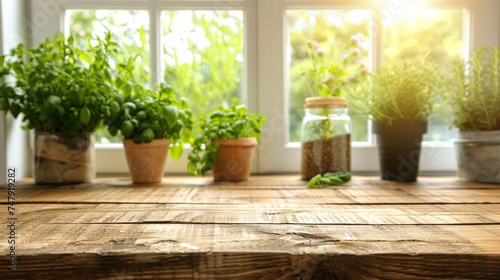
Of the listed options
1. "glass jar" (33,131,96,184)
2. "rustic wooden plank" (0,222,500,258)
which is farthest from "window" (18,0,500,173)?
"rustic wooden plank" (0,222,500,258)

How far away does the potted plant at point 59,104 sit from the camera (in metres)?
1.08

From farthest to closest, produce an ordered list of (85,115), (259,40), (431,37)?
(431,37) → (259,40) → (85,115)

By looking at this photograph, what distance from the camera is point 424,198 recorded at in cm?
91

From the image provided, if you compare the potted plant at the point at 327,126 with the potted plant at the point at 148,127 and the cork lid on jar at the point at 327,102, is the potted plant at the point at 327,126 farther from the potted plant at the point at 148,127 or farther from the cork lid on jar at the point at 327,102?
the potted plant at the point at 148,127

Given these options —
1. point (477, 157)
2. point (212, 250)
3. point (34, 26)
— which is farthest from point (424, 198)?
point (34, 26)

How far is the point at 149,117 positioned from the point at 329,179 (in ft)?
1.75

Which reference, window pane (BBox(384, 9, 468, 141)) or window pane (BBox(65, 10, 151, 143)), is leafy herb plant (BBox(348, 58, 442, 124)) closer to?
window pane (BBox(384, 9, 468, 141))

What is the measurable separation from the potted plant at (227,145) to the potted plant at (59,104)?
27 cm

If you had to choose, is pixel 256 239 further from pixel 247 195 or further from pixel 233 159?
pixel 233 159

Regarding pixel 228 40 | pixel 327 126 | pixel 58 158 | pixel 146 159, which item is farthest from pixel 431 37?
pixel 58 158

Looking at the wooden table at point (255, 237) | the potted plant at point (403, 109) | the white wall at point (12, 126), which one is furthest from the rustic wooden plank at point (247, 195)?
the white wall at point (12, 126)

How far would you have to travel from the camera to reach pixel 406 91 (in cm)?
116

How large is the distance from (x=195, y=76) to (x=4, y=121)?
628 millimetres

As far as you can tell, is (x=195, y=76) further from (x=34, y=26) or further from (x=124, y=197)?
(x=124, y=197)
